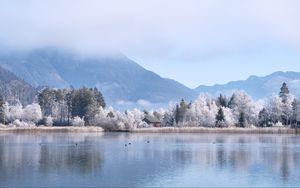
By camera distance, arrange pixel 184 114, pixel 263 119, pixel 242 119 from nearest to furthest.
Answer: pixel 242 119, pixel 263 119, pixel 184 114

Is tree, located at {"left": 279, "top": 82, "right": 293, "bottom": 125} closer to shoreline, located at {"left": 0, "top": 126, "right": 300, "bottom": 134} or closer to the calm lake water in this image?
shoreline, located at {"left": 0, "top": 126, "right": 300, "bottom": 134}

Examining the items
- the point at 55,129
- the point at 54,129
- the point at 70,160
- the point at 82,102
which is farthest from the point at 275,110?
the point at 70,160

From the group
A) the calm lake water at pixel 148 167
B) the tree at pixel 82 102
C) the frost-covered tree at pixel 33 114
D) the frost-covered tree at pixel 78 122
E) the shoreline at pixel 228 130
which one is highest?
the tree at pixel 82 102

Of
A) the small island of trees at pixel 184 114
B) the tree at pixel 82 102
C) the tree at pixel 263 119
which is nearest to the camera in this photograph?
the small island of trees at pixel 184 114

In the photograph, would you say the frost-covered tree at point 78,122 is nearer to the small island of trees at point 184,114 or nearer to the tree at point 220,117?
the small island of trees at point 184,114

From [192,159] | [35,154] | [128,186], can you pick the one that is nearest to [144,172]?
[128,186]

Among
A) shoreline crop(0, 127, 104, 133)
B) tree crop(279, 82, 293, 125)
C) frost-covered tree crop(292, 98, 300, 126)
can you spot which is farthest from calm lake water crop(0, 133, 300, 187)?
tree crop(279, 82, 293, 125)

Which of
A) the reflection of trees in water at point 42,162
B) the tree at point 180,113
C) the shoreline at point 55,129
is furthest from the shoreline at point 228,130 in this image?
the reflection of trees in water at point 42,162

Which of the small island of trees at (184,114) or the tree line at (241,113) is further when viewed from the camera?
the small island of trees at (184,114)

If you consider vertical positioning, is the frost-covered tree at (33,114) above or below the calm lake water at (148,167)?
above

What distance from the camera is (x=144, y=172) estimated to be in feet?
167

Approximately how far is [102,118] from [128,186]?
5015 inches

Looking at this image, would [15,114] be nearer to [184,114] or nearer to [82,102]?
[82,102]

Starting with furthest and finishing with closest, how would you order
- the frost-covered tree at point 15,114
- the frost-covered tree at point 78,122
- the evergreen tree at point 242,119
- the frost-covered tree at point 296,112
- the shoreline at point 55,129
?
the frost-covered tree at point 15,114, the frost-covered tree at point 78,122, the evergreen tree at point 242,119, the frost-covered tree at point 296,112, the shoreline at point 55,129
